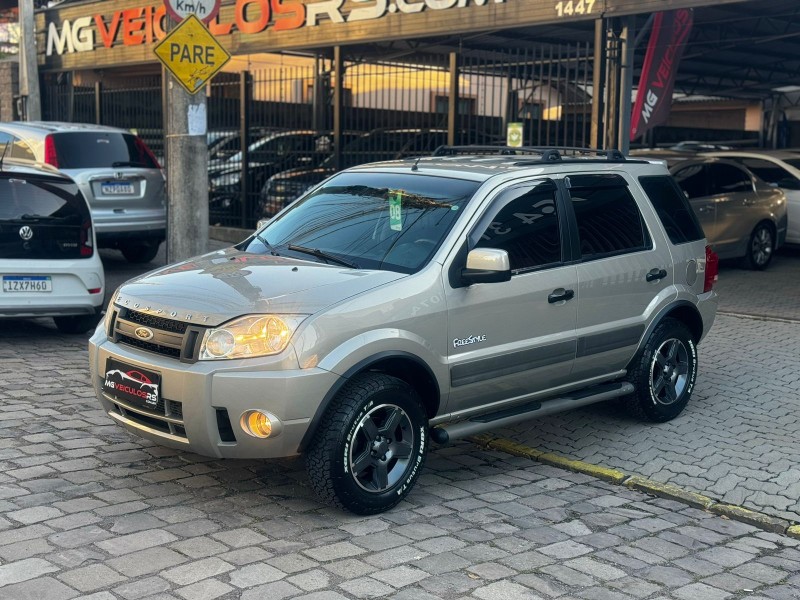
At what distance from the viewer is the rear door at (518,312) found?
223 inches

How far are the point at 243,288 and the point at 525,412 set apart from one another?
6.03ft

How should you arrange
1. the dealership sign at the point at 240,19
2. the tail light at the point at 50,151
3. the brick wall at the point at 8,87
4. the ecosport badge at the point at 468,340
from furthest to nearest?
1. the brick wall at the point at 8,87
2. the dealership sign at the point at 240,19
3. the tail light at the point at 50,151
4. the ecosport badge at the point at 468,340

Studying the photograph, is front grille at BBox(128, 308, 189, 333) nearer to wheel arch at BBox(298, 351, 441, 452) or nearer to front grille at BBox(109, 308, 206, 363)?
front grille at BBox(109, 308, 206, 363)

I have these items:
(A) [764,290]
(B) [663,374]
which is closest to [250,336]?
(B) [663,374]

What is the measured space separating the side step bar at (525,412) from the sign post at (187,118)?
5.25 metres

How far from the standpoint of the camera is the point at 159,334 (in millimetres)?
5281

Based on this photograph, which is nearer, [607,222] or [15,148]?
[607,222]

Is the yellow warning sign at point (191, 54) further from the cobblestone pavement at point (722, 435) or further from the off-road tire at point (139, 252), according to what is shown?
the cobblestone pavement at point (722, 435)

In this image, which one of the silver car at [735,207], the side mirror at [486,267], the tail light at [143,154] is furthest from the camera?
the silver car at [735,207]

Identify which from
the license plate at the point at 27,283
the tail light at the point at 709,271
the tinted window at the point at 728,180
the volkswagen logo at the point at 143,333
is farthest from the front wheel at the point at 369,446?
the tinted window at the point at 728,180

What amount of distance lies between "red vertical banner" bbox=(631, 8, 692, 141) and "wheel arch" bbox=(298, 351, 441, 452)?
8.09 m

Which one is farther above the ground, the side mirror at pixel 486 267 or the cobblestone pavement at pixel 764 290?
the side mirror at pixel 486 267

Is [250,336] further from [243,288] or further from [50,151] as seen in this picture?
[50,151]

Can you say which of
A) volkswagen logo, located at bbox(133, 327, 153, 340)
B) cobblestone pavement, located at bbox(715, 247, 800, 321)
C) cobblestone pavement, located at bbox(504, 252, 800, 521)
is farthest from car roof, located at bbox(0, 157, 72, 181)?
cobblestone pavement, located at bbox(715, 247, 800, 321)
